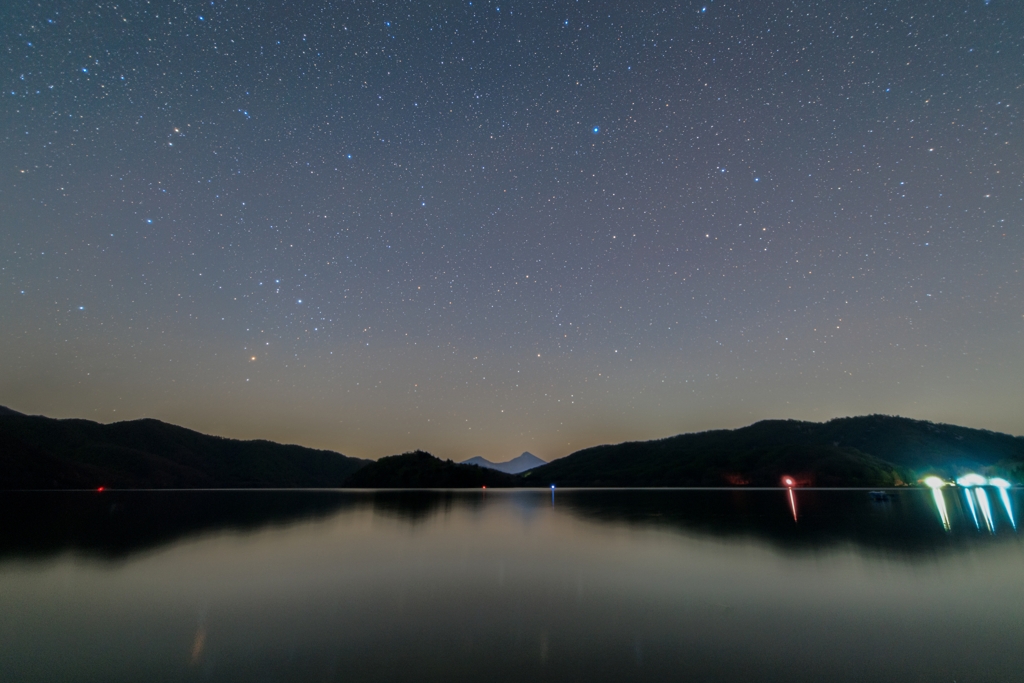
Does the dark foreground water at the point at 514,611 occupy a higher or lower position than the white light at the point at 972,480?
lower

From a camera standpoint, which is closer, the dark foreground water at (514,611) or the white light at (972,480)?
the dark foreground water at (514,611)

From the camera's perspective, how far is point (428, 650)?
878 centimetres

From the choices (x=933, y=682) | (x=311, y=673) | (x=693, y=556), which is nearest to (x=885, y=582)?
(x=693, y=556)

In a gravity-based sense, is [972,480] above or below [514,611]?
above

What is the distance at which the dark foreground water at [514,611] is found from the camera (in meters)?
8.07

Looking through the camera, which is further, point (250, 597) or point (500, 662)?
point (250, 597)

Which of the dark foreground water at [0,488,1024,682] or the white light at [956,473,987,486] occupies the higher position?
the white light at [956,473,987,486]

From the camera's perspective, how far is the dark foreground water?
8.07 metres

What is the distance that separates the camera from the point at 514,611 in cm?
1170

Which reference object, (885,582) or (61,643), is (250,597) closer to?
(61,643)

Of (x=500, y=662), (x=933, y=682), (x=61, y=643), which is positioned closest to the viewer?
(x=933, y=682)

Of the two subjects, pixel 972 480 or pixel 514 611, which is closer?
pixel 514 611

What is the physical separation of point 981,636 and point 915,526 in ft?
92.8

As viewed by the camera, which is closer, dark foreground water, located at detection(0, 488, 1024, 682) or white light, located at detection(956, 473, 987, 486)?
dark foreground water, located at detection(0, 488, 1024, 682)
